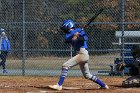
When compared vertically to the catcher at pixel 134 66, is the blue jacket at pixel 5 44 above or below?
above

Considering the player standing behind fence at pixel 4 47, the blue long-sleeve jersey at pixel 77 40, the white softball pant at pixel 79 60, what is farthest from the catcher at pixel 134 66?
the player standing behind fence at pixel 4 47

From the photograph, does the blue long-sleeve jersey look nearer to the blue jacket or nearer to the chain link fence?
the chain link fence

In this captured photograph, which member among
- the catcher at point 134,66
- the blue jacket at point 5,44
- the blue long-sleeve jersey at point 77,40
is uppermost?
the blue long-sleeve jersey at point 77,40

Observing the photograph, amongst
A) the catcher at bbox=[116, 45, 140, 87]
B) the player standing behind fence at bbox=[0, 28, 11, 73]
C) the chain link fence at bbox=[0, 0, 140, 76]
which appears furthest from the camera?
the chain link fence at bbox=[0, 0, 140, 76]

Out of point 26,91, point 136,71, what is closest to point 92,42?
point 136,71

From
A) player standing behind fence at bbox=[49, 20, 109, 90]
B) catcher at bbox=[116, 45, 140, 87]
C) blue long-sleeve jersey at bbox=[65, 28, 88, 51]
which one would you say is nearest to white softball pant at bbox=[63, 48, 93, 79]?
player standing behind fence at bbox=[49, 20, 109, 90]

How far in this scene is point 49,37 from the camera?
19.2 m

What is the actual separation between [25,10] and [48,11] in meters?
1.14

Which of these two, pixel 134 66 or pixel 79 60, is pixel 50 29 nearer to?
pixel 134 66

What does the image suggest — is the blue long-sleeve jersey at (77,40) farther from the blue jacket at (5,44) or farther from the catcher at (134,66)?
the blue jacket at (5,44)

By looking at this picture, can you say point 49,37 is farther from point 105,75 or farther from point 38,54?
point 105,75

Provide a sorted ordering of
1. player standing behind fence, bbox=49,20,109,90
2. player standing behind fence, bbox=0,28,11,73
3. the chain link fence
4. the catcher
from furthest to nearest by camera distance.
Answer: the chain link fence < player standing behind fence, bbox=0,28,11,73 < the catcher < player standing behind fence, bbox=49,20,109,90

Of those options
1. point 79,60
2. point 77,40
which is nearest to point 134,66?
point 79,60

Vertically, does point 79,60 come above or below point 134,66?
above
